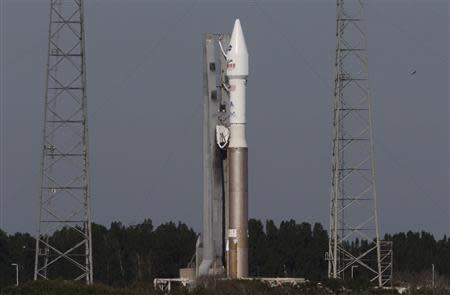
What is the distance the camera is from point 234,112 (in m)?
75.4

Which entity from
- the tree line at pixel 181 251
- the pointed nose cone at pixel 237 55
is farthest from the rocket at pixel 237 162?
the tree line at pixel 181 251

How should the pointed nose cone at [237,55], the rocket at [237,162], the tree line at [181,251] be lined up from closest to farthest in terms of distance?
1. the rocket at [237,162]
2. the pointed nose cone at [237,55]
3. the tree line at [181,251]

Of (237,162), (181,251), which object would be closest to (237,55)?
(237,162)

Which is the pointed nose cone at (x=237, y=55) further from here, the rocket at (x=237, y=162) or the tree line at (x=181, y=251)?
the tree line at (x=181, y=251)

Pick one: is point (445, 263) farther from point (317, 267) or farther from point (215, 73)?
point (215, 73)

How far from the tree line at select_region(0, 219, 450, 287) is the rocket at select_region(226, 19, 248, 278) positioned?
95.8ft

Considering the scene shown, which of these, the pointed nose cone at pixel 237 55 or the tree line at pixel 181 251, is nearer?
the pointed nose cone at pixel 237 55

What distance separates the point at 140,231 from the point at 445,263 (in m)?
22.0

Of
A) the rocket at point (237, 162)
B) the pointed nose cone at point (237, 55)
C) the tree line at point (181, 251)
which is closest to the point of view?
the rocket at point (237, 162)

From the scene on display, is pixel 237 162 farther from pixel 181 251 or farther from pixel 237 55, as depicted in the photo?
pixel 181 251

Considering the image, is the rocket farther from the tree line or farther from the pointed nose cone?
the tree line

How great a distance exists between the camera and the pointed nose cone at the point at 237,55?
247 ft

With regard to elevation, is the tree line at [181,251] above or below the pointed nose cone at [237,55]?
below

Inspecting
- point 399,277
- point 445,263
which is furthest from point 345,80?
point 445,263
